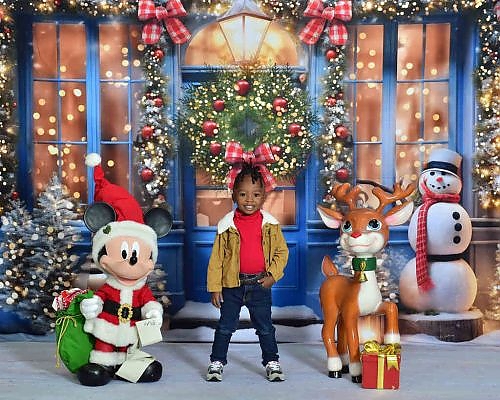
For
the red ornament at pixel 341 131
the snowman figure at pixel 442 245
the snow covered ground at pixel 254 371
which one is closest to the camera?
the snow covered ground at pixel 254 371

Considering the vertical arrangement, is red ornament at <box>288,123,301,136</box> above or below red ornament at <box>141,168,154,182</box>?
above

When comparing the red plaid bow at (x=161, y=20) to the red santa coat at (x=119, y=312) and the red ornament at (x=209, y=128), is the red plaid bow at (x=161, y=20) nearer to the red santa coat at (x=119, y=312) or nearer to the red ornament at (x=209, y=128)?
the red ornament at (x=209, y=128)

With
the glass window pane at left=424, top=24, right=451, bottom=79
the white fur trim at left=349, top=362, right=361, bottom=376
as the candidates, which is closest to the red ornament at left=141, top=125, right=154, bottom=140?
the glass window pane at left=424, top=24, right=451, bottom=79

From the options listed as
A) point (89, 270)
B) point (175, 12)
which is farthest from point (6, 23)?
point (89, 270)

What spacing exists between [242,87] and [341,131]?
718mm

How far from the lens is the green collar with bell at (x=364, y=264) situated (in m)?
3.63

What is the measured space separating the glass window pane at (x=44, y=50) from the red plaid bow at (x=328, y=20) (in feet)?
5.44

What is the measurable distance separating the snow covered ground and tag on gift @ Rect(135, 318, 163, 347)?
24 cm

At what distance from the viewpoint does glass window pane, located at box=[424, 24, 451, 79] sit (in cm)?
459

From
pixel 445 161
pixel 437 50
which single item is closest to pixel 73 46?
pixel 437 50

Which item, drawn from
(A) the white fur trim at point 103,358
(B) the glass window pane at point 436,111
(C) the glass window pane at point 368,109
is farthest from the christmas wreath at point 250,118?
(A) the white fur trim at point 103,358

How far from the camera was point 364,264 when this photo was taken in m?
3.63

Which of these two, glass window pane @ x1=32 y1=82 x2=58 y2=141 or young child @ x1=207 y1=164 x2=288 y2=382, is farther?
glass window pane @ x1=32 y1=82 x2=58 y2=141

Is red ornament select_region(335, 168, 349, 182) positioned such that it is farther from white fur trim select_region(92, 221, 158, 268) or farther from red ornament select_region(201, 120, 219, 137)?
white fur trim select_region(92, 221, 158, 268)
